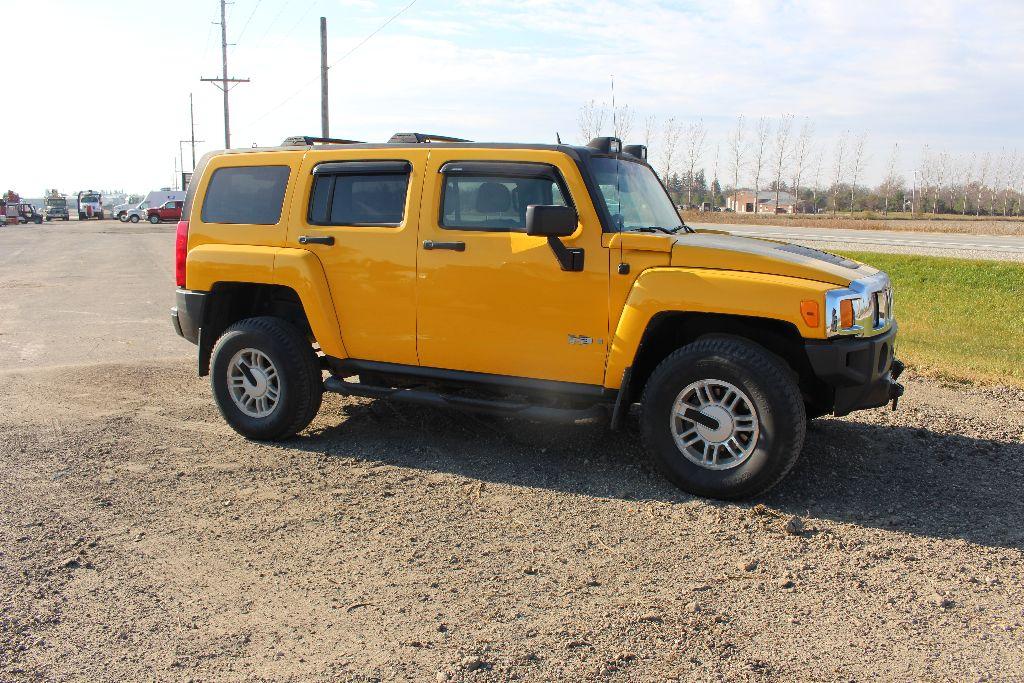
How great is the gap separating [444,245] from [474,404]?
3.42ft

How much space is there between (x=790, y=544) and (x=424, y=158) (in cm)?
329

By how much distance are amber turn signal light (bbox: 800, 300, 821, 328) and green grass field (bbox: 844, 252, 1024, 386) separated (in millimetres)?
4266

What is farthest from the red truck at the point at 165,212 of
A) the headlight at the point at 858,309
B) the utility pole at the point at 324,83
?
the headlight at the point at 858,309

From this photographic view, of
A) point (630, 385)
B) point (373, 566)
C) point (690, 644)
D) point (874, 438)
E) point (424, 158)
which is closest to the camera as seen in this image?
point (690, 644)

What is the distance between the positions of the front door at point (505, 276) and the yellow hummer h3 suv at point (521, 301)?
1 centimetres

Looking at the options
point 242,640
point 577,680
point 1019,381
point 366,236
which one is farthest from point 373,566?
point 1019,381

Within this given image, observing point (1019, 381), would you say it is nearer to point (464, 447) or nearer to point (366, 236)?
point (464, 447)

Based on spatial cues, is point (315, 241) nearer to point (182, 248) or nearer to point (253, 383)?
point (253, 383)

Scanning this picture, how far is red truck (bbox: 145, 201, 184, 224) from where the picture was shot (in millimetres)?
52375

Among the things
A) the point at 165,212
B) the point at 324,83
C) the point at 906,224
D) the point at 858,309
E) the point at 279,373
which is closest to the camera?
the point at 858,309

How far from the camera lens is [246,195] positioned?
6266 millimetres

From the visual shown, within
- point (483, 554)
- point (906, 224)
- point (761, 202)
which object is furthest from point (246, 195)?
point (761, 202)

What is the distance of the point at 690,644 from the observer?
341 centimetres

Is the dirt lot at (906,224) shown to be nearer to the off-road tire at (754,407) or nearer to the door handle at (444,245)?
the door handle at (444,245)
